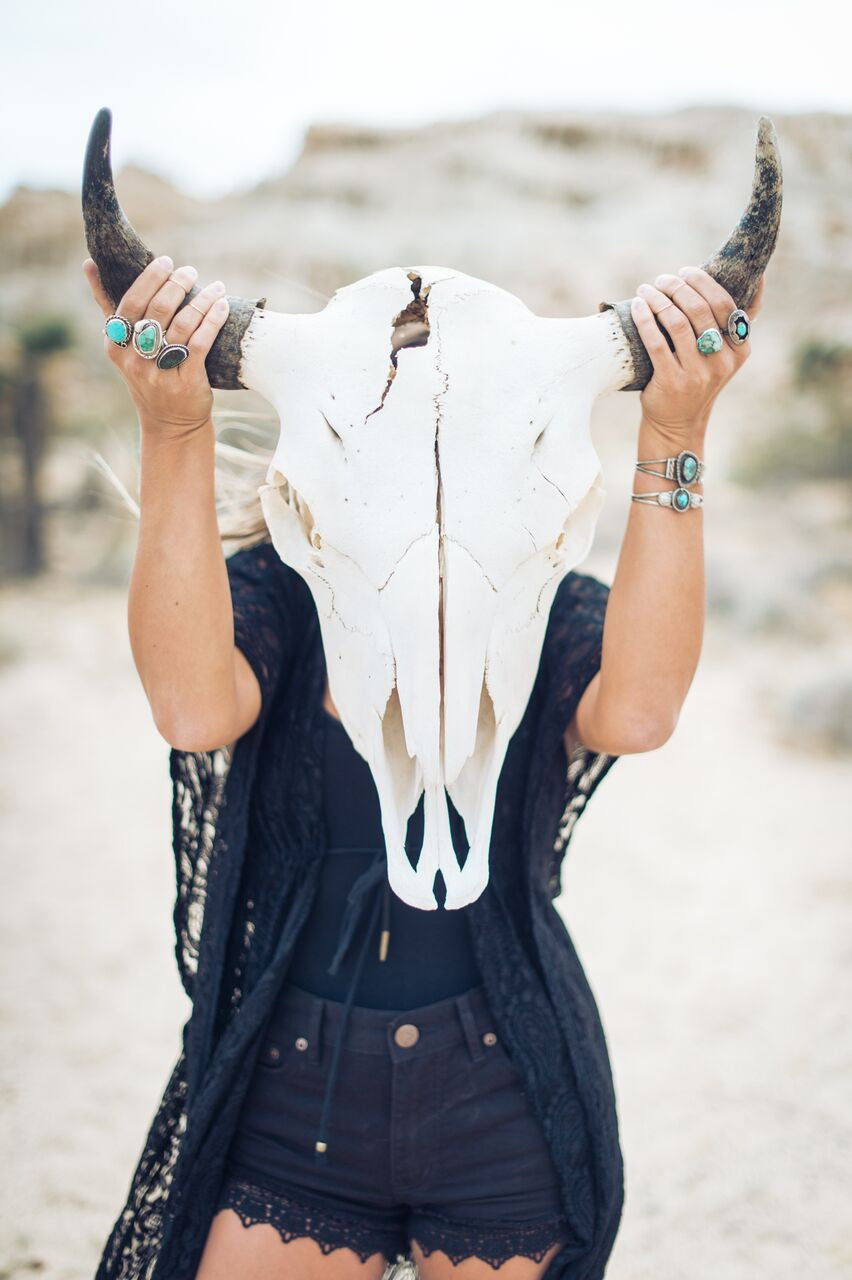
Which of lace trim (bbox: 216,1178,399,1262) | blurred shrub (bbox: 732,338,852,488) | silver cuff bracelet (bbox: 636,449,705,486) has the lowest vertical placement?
lace trim (bbox: 216,1178,399,1262)

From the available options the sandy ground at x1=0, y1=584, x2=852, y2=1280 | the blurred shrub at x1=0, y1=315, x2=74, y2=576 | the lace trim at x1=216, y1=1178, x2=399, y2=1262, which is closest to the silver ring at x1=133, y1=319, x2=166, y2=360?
the lace trim at x1=216, y1=1178, x2=399, y2=1262

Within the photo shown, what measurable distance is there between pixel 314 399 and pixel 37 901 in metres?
4.75

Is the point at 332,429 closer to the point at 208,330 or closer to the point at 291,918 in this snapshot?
the point at 208,330

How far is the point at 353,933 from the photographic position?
1.73m

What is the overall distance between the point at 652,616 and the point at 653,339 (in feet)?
1.37

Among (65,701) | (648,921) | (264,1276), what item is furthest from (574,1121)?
(65,701)

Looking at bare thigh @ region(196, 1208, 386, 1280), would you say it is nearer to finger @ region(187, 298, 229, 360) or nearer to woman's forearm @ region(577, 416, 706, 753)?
woman's forearm @ region(577, 416, 706, 753)

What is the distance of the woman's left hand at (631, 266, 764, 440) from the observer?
1.49 meters

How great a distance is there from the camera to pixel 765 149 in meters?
1.43

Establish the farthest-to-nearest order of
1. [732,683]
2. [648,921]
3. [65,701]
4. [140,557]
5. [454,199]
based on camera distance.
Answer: [454,199], [732,683], [65,701], [648,921], [140,557]

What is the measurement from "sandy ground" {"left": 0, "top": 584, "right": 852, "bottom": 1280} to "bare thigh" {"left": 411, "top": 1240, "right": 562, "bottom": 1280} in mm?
1860

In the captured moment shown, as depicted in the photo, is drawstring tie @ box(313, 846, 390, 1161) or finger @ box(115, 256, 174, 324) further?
drawstring tie @ box(313, 846, 390, 1161)

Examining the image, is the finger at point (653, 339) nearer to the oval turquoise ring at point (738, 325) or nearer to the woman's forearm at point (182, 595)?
the oval turquoise ring at point (738, 325)

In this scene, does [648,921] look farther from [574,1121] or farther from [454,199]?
[454,199]
